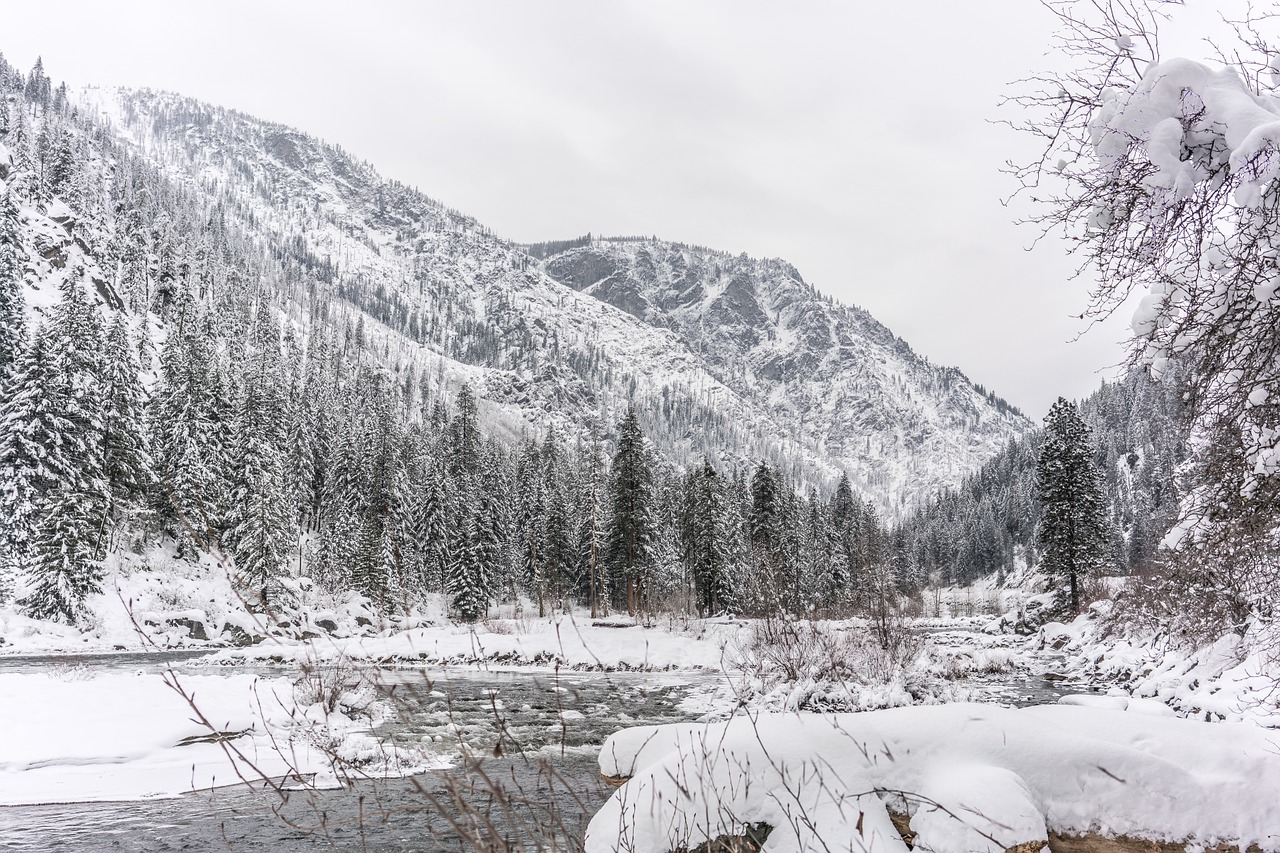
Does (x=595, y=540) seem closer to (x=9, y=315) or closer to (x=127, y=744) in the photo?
(x=127, y=744)

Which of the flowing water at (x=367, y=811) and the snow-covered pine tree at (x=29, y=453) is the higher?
the snow-covered pine tree at (x=29, y=453)

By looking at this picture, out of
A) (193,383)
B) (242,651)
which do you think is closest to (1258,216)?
(242,651)

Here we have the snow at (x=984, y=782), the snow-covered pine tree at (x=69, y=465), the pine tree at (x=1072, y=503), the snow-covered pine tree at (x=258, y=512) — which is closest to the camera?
the snow at (x=984, y=782)

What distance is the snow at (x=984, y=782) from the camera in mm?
4926

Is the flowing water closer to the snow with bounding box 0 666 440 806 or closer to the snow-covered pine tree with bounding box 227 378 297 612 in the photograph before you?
the snow with bounding box 0 666 440 806

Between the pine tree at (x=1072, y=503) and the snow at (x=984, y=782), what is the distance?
40.1m

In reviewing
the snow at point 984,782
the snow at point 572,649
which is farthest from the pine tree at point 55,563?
the snow at point 984,782

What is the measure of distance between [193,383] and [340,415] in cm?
3258

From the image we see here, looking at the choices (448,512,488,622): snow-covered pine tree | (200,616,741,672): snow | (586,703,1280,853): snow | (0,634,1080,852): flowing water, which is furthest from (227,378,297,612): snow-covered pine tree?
(586,703,1280,853): snow

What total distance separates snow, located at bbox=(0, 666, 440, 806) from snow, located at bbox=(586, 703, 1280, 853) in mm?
6193

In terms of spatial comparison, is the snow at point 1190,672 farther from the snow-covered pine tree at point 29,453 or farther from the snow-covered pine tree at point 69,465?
the snow-covered pine tree at point 29,453

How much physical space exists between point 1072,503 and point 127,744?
44001mm

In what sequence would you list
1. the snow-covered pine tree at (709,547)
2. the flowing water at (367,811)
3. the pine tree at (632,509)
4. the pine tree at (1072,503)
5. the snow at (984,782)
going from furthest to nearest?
the snow-covered pine tree at (709,547)
the pine tree at (632,509)
the pine tree at (1072,503)
the flowing water at (367,811)
the snow at (984,782)

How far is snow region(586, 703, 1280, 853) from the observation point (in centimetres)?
493
